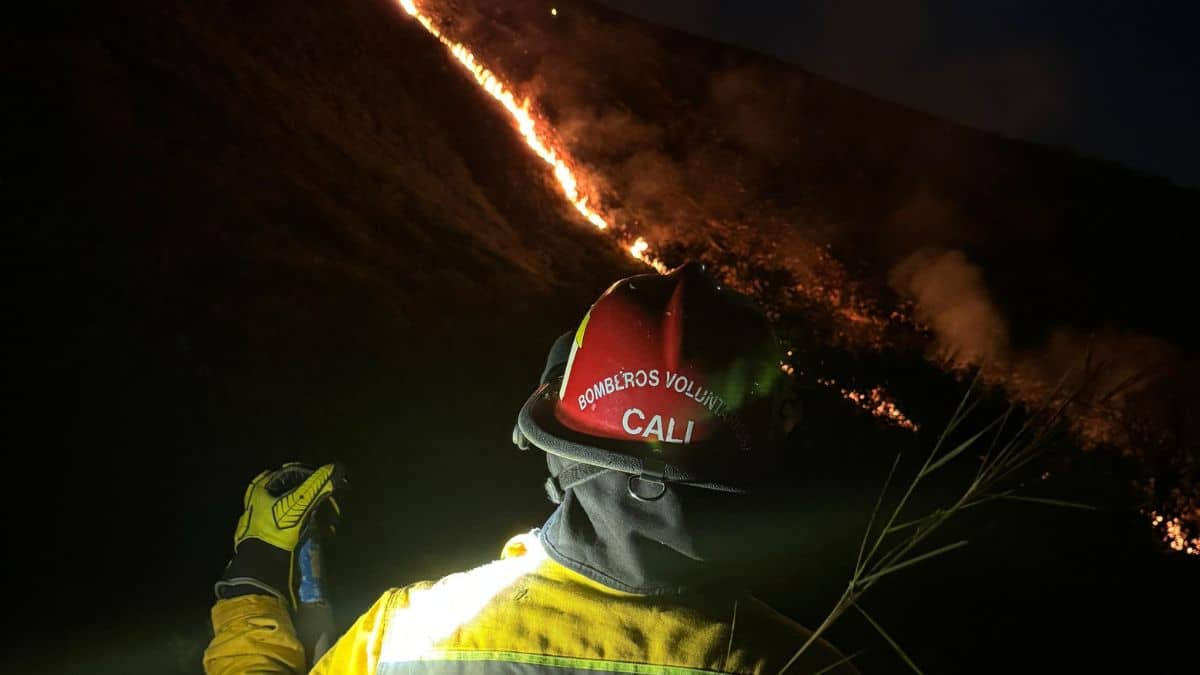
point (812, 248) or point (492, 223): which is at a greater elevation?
point (812, 248)

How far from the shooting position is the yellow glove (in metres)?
2.43

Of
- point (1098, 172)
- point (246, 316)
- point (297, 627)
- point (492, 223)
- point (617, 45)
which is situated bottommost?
point (297, 627)

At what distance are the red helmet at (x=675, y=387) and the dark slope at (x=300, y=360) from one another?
2784 mm

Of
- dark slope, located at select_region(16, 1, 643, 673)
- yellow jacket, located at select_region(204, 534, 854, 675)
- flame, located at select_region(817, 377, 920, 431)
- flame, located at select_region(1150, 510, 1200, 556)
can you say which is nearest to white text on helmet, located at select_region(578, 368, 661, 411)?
yellow jacket, located at select_region(204, 534, 854, 675)

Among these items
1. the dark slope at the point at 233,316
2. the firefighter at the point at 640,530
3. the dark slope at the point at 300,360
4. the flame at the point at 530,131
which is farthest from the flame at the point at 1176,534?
the firefighter at the point at 640,530

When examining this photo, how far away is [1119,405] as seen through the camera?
995 cm

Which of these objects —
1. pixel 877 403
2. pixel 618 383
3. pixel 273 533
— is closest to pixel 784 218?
pixel 877 403

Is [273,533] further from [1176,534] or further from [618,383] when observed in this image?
[1176,534]

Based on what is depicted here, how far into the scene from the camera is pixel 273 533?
254 cm

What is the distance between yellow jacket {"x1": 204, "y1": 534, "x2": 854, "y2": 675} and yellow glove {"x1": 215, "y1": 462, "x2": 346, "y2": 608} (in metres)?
0.87

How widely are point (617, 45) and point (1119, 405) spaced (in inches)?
551

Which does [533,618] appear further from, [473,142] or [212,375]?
[473,142]

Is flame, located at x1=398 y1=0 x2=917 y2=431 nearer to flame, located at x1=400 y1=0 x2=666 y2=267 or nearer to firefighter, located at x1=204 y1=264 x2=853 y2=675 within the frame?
flame, located at x1=400 y1=0 x2=666 y2=267

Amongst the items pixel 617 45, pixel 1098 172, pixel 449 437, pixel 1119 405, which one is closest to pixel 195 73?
pixel 449 437
